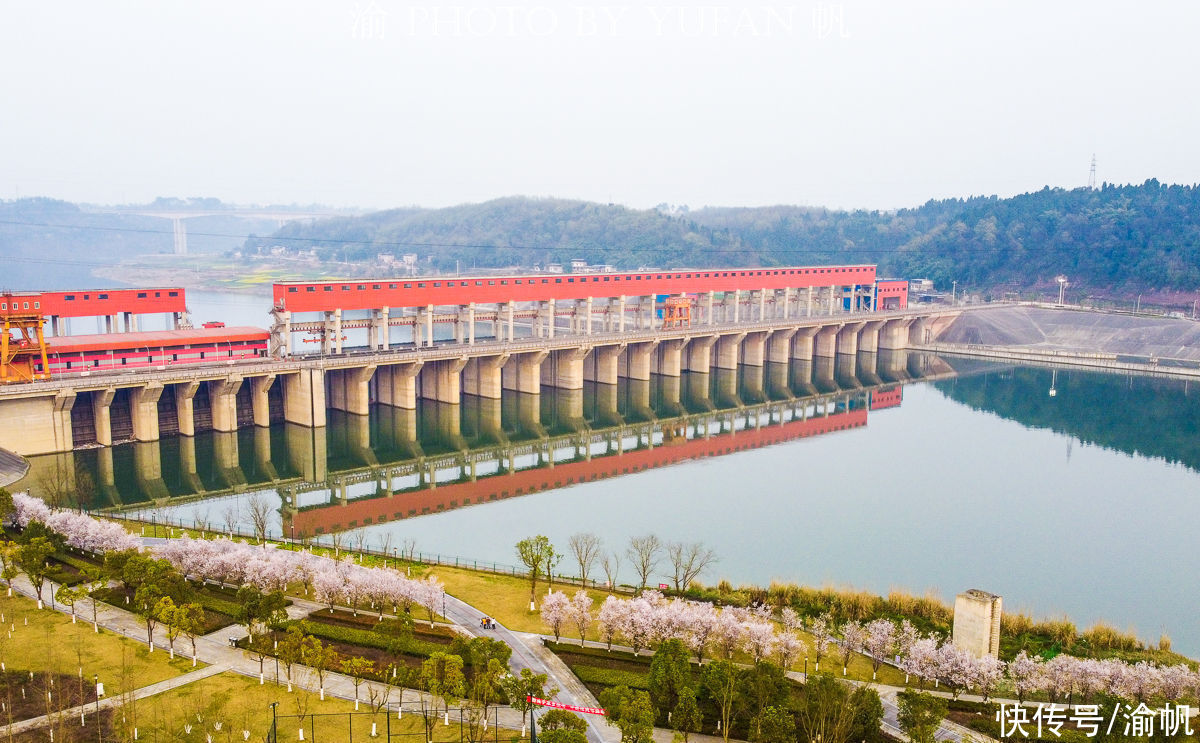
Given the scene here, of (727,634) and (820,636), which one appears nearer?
(727,634)

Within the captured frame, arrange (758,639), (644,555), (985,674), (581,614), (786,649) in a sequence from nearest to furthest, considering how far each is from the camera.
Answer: (985,674)
(786,649)
(758,639)
(581,614)
(644,555)

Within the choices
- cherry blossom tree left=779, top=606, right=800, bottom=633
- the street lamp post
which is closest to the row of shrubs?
the street lamp post

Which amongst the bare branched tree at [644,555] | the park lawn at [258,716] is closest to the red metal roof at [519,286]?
the bare branched tree at [644,555]

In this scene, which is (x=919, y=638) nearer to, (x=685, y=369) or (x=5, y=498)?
(x=5, y=498)

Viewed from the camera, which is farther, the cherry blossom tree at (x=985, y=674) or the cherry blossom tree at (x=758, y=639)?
the cherry blossom tree at (x=758, y=639)

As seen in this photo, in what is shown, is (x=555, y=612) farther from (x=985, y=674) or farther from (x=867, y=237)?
(x=867, y=237)

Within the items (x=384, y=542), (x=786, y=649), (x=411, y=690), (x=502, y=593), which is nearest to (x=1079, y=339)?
(x=384, y=542)

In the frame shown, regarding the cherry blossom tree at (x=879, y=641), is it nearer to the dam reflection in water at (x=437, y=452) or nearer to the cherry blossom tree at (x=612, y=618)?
the cherry blossom tree at (x=612, y=618)
